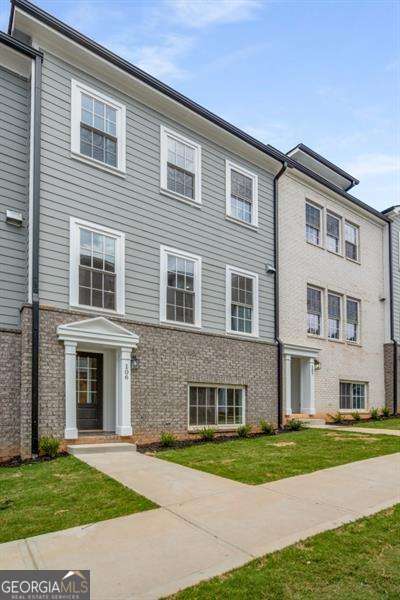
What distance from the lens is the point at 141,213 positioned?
11383 mm

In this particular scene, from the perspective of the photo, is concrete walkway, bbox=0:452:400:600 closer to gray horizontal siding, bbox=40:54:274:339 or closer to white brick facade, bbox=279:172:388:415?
gray horizontal siding, bbox=40:54:274:339

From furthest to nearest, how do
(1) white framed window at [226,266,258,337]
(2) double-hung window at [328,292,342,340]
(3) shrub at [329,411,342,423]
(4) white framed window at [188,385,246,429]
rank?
1. (2) double-hung window at [328,292,342,340]
2. (3) shrub at [329,411,342,423]
3. (1) white framed window at [226,266,258,337]
4. (4) white framed window at [188,385,246,429]

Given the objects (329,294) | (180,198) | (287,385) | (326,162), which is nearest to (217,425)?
(287,385)

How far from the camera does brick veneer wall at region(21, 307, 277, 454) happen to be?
9.21 metres

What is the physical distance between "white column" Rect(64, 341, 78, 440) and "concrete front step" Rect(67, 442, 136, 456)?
0.29 metres

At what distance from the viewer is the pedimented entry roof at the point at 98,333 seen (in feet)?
31.4

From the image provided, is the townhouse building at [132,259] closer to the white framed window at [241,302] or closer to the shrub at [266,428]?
the white framed window at [241,302]

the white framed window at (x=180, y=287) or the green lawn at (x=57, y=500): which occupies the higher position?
the white framed window at (x=180, y=287)

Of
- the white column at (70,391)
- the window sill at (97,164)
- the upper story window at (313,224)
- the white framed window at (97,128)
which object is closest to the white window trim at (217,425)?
the white column at (70,391)

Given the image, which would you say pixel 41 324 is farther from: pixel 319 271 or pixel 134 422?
pixel 319 271

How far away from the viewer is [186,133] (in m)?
12.6

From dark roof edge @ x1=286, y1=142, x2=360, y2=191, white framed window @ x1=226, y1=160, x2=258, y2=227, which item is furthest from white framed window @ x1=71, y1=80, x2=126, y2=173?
dark roof edge @ x1=286, y1=142, x2=360, y2=191

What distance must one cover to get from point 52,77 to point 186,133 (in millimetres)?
3798

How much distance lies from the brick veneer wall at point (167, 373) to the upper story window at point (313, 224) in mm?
4845
